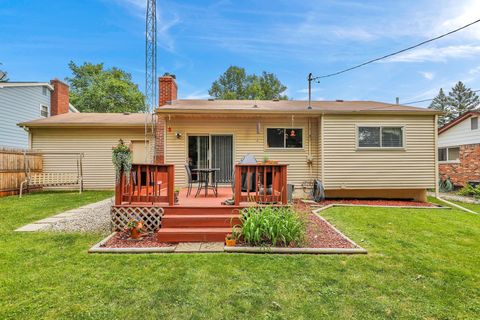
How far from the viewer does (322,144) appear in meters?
8.47

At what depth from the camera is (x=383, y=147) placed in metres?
8.63

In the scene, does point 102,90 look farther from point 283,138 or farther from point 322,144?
point 322,144

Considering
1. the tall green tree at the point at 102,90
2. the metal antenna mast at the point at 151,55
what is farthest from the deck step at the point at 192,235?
the tall green tree at the point at 102,90

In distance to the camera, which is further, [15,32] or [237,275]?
[15,32]

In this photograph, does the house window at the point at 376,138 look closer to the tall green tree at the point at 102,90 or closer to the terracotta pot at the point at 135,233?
the terracotta pot at the point at 135,233

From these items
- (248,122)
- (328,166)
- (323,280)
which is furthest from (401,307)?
(248,122)

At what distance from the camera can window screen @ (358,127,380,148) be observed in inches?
341

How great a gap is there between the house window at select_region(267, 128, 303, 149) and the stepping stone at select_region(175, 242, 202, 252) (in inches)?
212

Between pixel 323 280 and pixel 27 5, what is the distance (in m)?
21.6

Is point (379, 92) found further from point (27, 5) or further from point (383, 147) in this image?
point (27, 5)

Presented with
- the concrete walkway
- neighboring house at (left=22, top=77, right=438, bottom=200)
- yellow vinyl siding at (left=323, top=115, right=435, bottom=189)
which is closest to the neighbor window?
neighboring house at (left=22, top=77, right=438, bottom=200)

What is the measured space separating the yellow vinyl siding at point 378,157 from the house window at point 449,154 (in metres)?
7.73

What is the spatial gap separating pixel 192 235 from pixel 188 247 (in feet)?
1.00

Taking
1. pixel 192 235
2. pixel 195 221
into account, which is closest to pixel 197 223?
pixel 195 221
